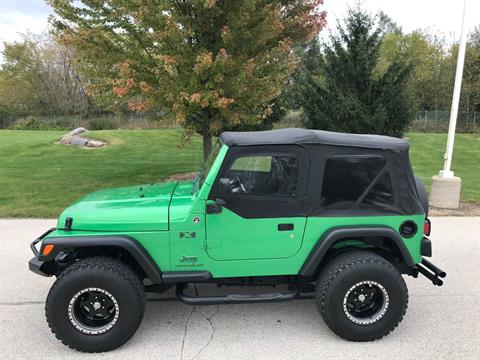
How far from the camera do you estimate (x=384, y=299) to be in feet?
10.9

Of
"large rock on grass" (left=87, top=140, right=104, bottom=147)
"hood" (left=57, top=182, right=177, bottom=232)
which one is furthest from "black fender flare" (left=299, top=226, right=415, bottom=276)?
"large rock on grass" (left=87, top=140, right=104, bottom=147)

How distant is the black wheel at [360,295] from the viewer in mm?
3275

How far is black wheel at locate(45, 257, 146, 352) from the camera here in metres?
3.14

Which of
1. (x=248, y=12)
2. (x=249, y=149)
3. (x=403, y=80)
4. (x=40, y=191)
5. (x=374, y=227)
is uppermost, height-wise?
(x=248, y=12)

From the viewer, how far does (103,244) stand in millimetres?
3184

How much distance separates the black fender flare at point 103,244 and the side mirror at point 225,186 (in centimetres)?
79

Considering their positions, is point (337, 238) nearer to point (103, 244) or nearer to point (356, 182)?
point (356, 182)

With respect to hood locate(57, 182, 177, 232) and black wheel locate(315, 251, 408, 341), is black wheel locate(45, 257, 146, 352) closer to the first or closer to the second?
hood locate(57, 182, 177, 232)

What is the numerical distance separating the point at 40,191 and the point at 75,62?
2940 millimetres

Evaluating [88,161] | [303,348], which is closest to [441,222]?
[303,348]

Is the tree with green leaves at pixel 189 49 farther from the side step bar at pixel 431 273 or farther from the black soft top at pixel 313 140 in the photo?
the side step bar at pixel 431 273

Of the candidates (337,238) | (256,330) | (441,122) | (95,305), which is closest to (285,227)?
(337,238)

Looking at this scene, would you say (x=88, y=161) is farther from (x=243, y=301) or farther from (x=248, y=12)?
(x=243, y=301)

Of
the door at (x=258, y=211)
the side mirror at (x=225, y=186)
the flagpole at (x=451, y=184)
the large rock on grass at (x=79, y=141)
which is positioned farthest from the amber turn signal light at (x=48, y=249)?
the large rock on grass at (x=79, y=141)
